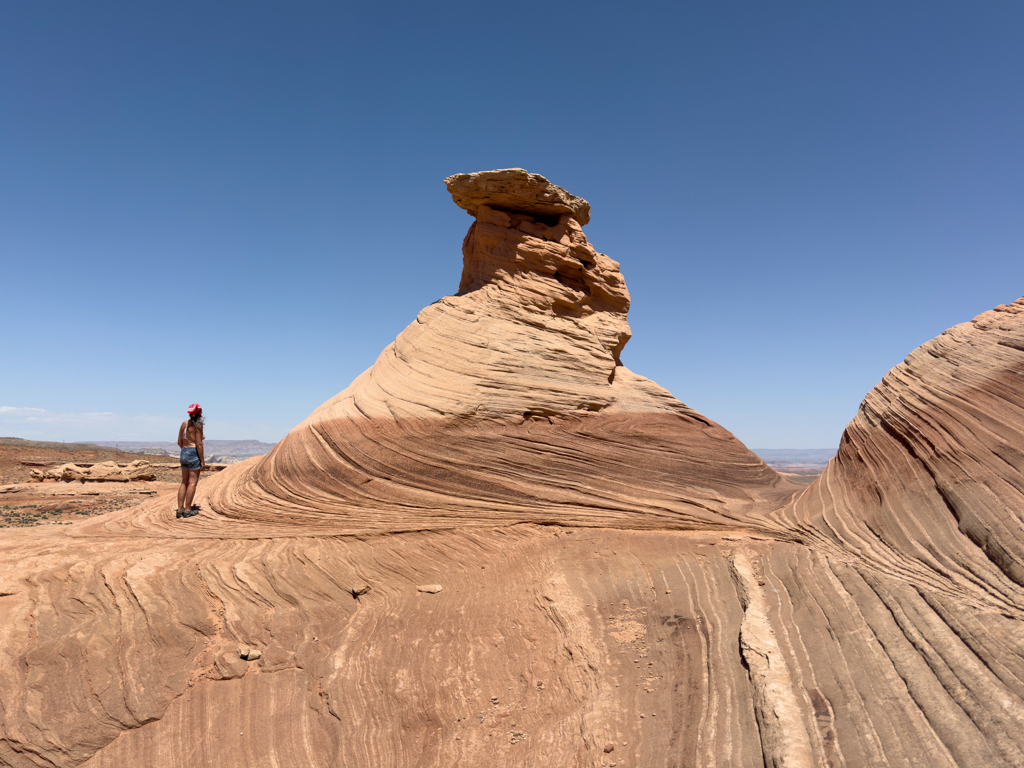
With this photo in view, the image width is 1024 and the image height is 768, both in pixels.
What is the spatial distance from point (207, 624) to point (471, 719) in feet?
12.0

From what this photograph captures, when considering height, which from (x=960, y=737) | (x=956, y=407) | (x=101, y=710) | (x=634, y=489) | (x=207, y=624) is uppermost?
(x=956, y=407)

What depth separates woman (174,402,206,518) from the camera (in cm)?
950

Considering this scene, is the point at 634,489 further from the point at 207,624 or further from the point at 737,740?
the point at 207,624

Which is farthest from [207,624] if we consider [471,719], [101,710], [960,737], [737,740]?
[960,737]

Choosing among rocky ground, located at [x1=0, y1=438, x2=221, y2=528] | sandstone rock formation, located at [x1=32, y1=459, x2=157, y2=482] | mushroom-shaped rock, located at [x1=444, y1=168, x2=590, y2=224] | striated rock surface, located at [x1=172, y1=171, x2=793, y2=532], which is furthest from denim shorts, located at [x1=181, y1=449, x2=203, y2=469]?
sandstone rock formation, located at [x1=32, y1=459, x2=157, y2=482]

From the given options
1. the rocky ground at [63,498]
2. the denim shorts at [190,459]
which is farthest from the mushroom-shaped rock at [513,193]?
the rocky ground at [63,498]

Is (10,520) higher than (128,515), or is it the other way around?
(128,515)

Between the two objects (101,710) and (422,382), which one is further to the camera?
(422,382)

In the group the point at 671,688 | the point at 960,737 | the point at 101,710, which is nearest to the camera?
the point at 960,737

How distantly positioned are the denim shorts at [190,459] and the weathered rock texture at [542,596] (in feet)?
3.21

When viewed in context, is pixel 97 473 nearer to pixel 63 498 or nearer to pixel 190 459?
pixel 63 498

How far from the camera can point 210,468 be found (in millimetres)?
30141

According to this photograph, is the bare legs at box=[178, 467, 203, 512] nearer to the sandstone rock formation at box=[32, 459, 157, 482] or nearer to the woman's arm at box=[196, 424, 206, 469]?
the woman's arm at box=[196, 424, 206, 469]

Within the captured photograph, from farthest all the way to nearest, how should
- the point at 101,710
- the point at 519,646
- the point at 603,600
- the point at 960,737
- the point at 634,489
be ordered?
the point at 634,489 < the point at 603,600 < the point at 519,646 < the point at 101,710 < the point at 960,737
